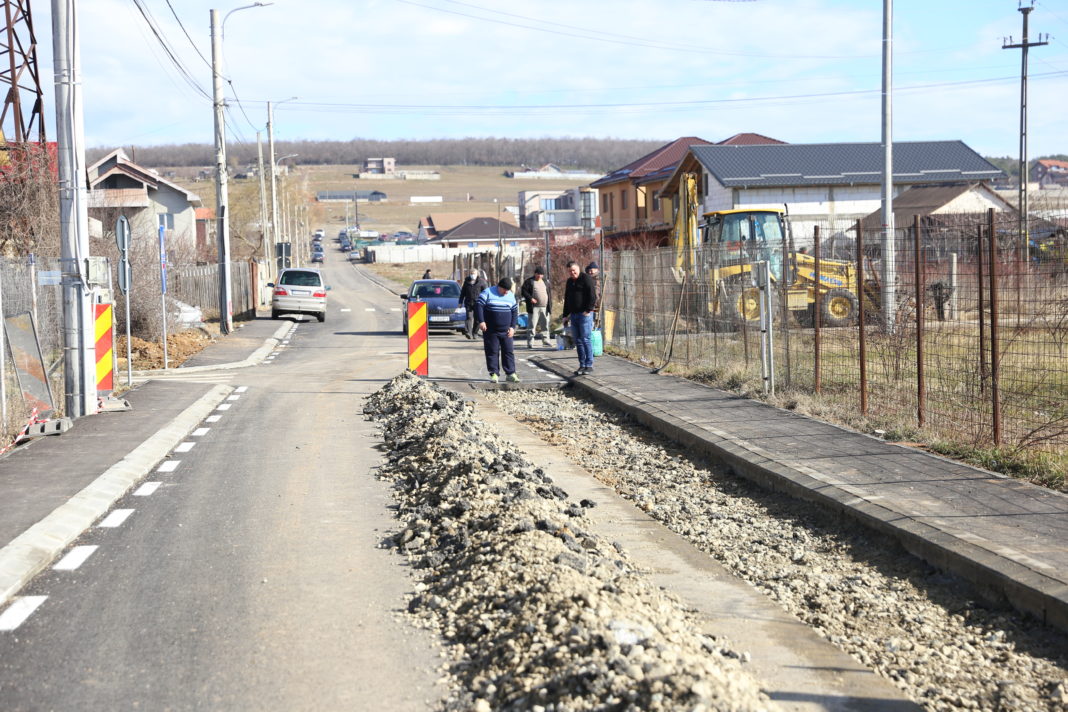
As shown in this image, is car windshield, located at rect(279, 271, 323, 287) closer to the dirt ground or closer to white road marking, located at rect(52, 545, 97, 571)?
the dirt ground

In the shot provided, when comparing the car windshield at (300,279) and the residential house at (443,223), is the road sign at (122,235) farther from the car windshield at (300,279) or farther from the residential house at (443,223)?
the residential house at (443,223)

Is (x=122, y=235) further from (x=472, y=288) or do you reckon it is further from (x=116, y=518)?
(x=116, y=518)

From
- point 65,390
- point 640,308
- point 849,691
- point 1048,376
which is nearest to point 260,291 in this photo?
point 640,308

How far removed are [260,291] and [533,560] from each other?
52545 millimetres

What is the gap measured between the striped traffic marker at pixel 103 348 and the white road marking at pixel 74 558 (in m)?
8.39

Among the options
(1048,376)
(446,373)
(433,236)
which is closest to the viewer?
(1048,376)

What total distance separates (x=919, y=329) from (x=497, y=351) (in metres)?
9.67

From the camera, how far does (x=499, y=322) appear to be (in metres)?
19.2

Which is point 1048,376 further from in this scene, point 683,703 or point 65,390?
point 65,390

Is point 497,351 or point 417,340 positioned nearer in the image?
point 497,351

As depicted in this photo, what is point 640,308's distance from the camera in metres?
23.5

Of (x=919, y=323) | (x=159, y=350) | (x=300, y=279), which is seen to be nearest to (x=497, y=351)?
(x=919, y=323)

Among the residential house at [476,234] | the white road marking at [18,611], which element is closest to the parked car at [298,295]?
the white road marking at [18,611]

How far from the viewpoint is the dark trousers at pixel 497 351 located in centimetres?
1934
